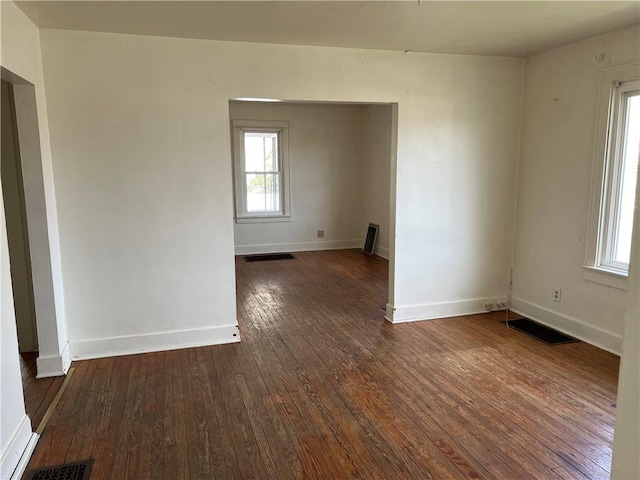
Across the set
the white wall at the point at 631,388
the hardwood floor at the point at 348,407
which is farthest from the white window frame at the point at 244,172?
the white wall at the point at 631,388

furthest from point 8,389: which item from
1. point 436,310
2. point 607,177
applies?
point 607,177

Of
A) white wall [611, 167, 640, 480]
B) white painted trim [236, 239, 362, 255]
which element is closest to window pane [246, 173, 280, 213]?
white painted trim [236, 239, 362, 255]

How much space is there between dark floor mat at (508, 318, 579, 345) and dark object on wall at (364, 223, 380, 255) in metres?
3.40

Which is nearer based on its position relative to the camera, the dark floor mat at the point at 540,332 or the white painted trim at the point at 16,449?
the white painted trim at the point at 16,449

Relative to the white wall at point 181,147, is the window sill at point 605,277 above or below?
below

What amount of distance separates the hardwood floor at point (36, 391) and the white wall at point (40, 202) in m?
0.09

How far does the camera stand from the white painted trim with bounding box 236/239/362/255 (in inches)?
294

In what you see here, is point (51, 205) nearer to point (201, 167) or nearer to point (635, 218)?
point (201, 167)

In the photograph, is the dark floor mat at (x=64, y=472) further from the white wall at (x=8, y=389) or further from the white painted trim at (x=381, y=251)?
the white painted trim at (x=381, y=251)

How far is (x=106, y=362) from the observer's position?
334cm

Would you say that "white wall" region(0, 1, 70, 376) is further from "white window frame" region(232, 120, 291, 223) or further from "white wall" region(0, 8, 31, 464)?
"white window frame" region(232, 120, 291, 223)

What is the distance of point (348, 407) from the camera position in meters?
2.71

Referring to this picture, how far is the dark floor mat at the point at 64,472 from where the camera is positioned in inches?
82.4

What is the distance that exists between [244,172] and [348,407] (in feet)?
17.3
